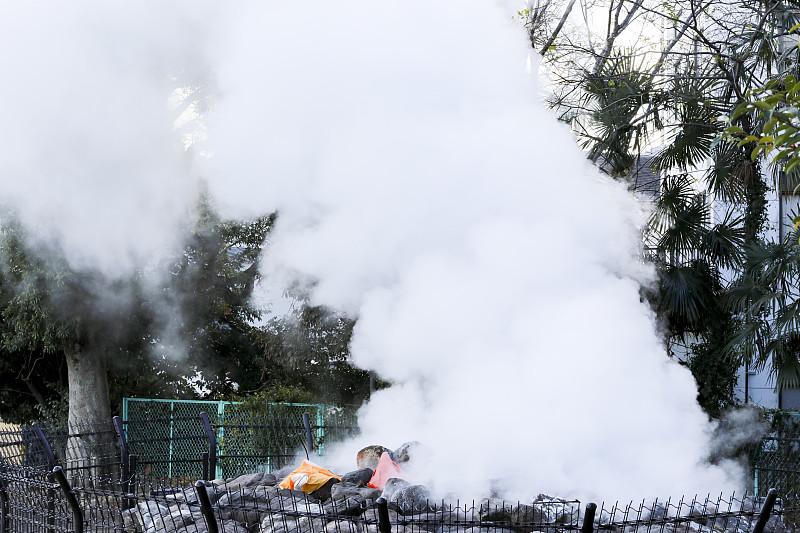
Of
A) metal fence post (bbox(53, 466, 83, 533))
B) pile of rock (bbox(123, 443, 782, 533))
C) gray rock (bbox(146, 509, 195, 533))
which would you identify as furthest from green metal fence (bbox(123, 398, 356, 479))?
metal fence post (bbox(53, 466, 83, 533))

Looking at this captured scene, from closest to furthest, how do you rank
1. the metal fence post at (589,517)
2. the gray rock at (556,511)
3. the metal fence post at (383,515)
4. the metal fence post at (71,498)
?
the metal fence post at (589,517) < the metal fence post at (383,515) < the metal fence post at (71,498) < the gray rock at (556,511)

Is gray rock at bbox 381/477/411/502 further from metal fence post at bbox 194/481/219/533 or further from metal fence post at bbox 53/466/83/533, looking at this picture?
metal fence post at bbox 53/466/83/533

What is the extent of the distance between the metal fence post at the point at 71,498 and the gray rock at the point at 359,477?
1725 mm

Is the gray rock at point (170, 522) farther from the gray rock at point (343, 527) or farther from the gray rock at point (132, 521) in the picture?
the gray rock at point (343, 527)

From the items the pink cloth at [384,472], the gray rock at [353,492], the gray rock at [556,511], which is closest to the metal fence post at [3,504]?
the gray rock at [353,492]

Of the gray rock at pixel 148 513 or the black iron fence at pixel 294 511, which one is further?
the gray rock at pixel 148 513

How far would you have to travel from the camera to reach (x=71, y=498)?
4.36 meters

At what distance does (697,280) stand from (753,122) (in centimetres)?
195

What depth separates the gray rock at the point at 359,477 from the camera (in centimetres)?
548

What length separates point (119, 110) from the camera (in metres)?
7.91

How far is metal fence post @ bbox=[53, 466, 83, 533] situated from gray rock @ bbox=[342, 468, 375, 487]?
1725 mm

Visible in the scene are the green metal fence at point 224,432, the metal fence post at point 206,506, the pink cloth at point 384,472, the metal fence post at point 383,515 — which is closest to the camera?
the metal fence post at point 383,515

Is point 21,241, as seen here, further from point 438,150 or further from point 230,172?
point 438,150

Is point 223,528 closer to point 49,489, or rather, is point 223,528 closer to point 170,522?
point 170,522
